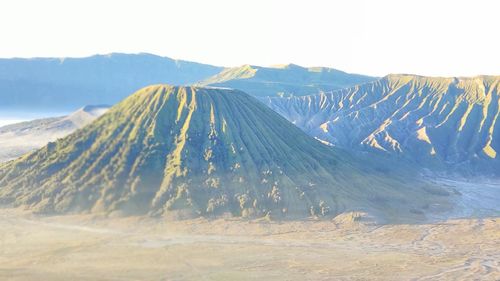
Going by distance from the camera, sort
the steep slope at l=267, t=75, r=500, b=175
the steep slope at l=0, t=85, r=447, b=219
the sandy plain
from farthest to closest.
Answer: the steep slope at l=267, t=75, r=500, b=175
the steep slope at l=0, t=85, r=447, b=219
the sandy plain

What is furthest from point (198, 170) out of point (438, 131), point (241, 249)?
point (438, 131)

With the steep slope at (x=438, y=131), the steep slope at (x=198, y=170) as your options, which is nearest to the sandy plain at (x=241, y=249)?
the steep slope at (x=198, y=170)

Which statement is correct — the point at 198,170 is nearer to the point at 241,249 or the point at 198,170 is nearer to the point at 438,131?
the point at 241,249

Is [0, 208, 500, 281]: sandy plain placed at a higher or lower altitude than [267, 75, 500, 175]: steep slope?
lower

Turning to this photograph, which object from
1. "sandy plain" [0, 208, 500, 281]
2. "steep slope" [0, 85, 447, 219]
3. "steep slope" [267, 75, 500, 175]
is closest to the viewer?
"sandy plain" [0, 208, 500, 281]

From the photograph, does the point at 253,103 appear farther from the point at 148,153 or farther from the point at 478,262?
the point at 478,262

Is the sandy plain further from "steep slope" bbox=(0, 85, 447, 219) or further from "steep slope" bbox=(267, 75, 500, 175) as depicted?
"steep slope" bbox=(267, 75, 500, 175)

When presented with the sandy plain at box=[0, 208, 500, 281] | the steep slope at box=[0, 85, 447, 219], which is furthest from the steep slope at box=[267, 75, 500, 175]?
the sandy plain at box=[0, 208, 500, 281]

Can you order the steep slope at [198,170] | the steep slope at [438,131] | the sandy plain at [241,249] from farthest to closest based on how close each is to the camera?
the steep slope at [438,131] → the steep slope at [198,170] → the sandy plain at [241,249]

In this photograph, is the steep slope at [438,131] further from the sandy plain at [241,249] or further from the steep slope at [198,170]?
the sandy plain at [241,249]
